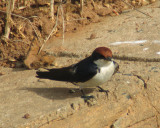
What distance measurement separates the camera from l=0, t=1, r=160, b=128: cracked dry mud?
301cm

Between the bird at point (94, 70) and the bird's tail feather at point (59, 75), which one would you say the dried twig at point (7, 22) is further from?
the bird at point (94, 70)

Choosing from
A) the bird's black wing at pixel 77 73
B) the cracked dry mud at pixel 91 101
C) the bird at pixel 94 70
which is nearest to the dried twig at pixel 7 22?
the cracked dry mud at pixel 91 101

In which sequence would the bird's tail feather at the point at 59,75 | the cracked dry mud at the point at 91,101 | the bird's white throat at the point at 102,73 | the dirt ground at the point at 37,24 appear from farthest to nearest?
the dirt ground at the point at 37,24
the bird's tail feather at the point at 59,75
the bird's white throat at the point at 102,73
the cracked dry mud at the point at 91,101

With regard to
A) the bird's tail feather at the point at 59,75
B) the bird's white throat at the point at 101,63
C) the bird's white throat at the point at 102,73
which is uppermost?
the bird's white throat at the point at 101,63

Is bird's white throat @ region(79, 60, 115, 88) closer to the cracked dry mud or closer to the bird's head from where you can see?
the bird's head

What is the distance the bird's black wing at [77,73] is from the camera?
313cm

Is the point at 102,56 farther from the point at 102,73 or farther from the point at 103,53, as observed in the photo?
the point at 102,73

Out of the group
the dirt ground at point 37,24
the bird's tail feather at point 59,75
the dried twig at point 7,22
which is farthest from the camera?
the dried twig at point 7,22

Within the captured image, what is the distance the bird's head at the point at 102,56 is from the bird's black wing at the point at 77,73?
0.19ft

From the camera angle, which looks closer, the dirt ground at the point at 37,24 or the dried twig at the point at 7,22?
the dirt ground at the point at 37,24

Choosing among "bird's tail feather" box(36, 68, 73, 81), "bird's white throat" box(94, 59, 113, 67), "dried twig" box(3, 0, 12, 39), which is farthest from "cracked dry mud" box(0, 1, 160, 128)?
"dried twig" box(3, 0, 12, 39)

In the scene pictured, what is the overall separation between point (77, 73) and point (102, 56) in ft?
0.95

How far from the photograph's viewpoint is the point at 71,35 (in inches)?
198

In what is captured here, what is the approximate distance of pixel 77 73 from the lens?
322 centimetres
